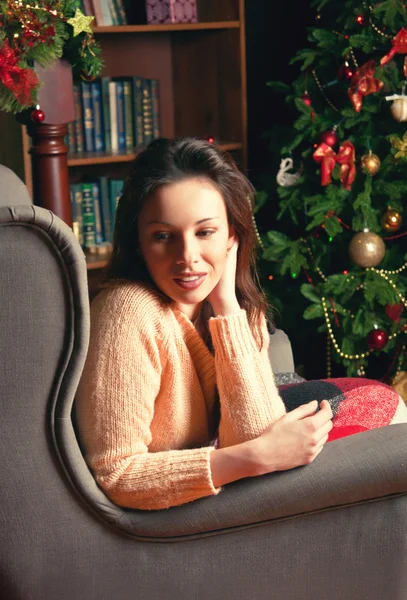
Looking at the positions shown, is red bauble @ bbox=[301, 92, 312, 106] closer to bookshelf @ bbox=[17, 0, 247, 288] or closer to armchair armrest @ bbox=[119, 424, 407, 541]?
bookshelf @ bbox=[17, 0, 247, 288]

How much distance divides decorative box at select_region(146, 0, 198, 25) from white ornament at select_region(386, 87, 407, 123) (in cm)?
92

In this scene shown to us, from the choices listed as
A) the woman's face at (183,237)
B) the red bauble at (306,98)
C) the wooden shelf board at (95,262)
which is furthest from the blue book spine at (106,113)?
the woman's face at (183,237)

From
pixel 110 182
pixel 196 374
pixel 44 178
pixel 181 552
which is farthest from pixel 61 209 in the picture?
pixel 181 552

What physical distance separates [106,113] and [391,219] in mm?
1164

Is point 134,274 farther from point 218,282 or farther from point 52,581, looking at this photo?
point 52,581

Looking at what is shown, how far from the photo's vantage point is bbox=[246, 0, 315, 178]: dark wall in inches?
138

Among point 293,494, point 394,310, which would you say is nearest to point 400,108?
point 394,310

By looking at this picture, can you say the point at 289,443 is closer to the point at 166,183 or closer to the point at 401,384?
the point at 166,183

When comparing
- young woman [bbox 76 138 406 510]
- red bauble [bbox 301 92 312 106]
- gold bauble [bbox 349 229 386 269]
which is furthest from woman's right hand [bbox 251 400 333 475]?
red bauble [bbox 301 92 312 106]

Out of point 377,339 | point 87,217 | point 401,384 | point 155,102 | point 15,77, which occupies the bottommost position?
point 401,384

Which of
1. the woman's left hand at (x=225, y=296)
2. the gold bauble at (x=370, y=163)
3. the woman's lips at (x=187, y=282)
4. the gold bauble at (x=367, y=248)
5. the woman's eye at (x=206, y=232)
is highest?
the woman's eye at (x=206, y=232)

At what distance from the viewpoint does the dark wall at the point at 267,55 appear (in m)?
3.50

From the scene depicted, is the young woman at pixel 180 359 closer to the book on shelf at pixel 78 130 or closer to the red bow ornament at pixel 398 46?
the red bow ornament at pixel 398 46

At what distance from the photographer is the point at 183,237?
1417 millimetres
